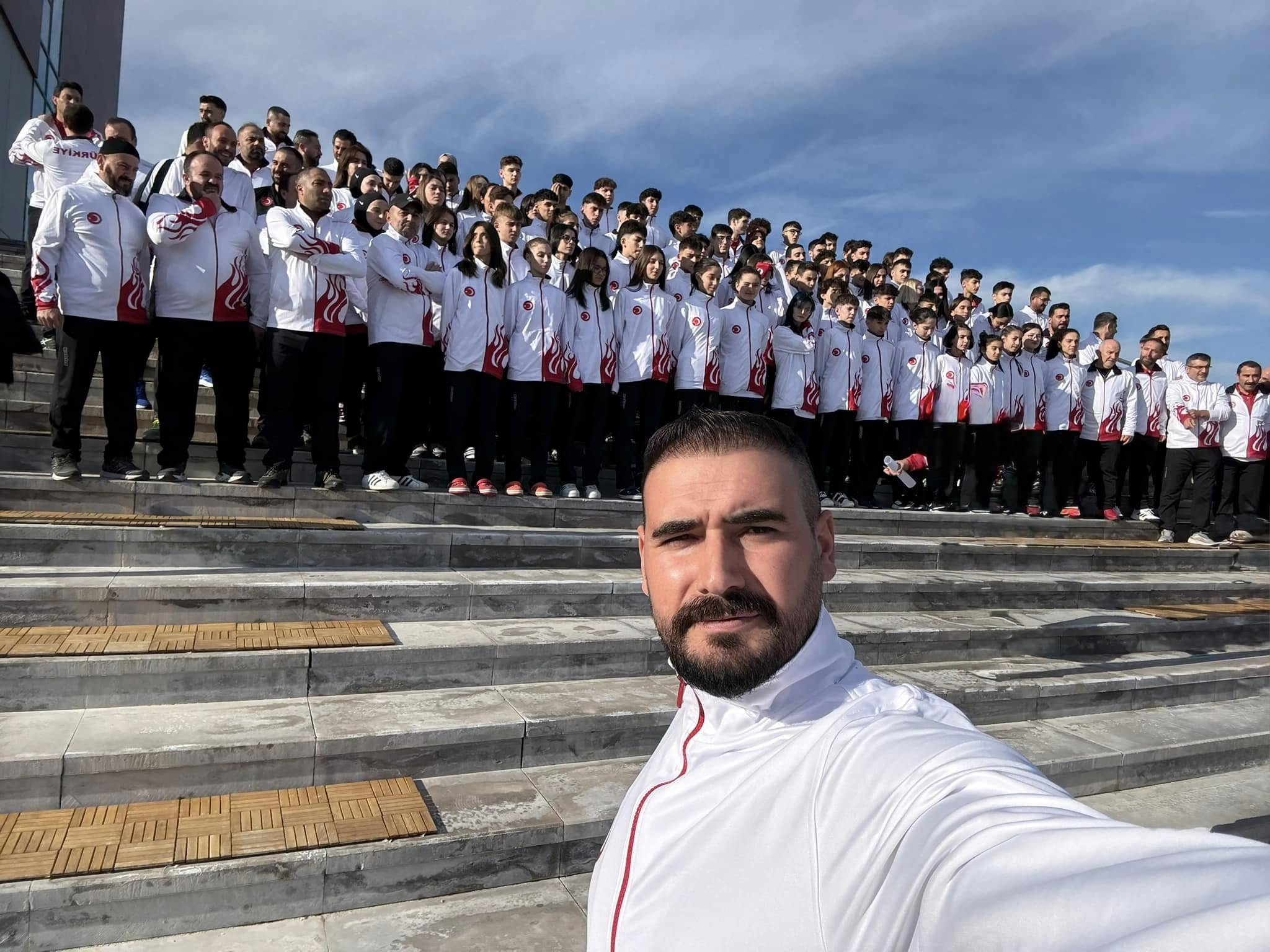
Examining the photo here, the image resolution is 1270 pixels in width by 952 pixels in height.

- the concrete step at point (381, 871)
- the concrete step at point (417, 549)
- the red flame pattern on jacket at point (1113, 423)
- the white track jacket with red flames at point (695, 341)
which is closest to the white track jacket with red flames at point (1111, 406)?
the red flame pattern on jacket at point (1113, 423)

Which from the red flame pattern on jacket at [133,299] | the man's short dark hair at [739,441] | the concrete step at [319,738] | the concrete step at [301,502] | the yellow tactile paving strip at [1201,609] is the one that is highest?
the red flame pattern on jacket at [133,299]

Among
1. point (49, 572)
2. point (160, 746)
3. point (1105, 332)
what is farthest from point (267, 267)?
point (1105, 332)

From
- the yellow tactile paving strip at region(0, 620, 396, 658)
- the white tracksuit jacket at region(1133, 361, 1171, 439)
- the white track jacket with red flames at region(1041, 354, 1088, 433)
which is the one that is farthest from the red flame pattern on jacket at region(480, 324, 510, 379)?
the white tracksuit jacket at region(1133, 361, 1171, 439)

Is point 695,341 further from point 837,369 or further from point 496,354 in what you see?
point 496,354

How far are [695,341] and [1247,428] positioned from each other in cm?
713

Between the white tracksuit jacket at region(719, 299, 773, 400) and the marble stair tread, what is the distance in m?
5.00

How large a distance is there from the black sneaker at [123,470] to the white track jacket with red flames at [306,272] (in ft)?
4.52

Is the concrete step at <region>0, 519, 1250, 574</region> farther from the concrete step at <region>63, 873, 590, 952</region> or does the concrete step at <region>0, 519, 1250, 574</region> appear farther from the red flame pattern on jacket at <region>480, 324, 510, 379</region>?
the concrete step at <region>63, 873, 590, 952</region>

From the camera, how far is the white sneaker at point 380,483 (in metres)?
6.45

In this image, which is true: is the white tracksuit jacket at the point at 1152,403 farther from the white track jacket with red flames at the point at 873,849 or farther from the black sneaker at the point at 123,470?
the white track jacket with red flames at the point at 873,849

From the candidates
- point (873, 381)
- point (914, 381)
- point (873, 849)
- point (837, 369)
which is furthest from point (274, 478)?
point (914, 381)

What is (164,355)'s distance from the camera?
19.4 feet

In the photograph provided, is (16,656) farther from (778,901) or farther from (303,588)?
(778,901)

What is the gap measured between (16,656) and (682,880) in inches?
150
